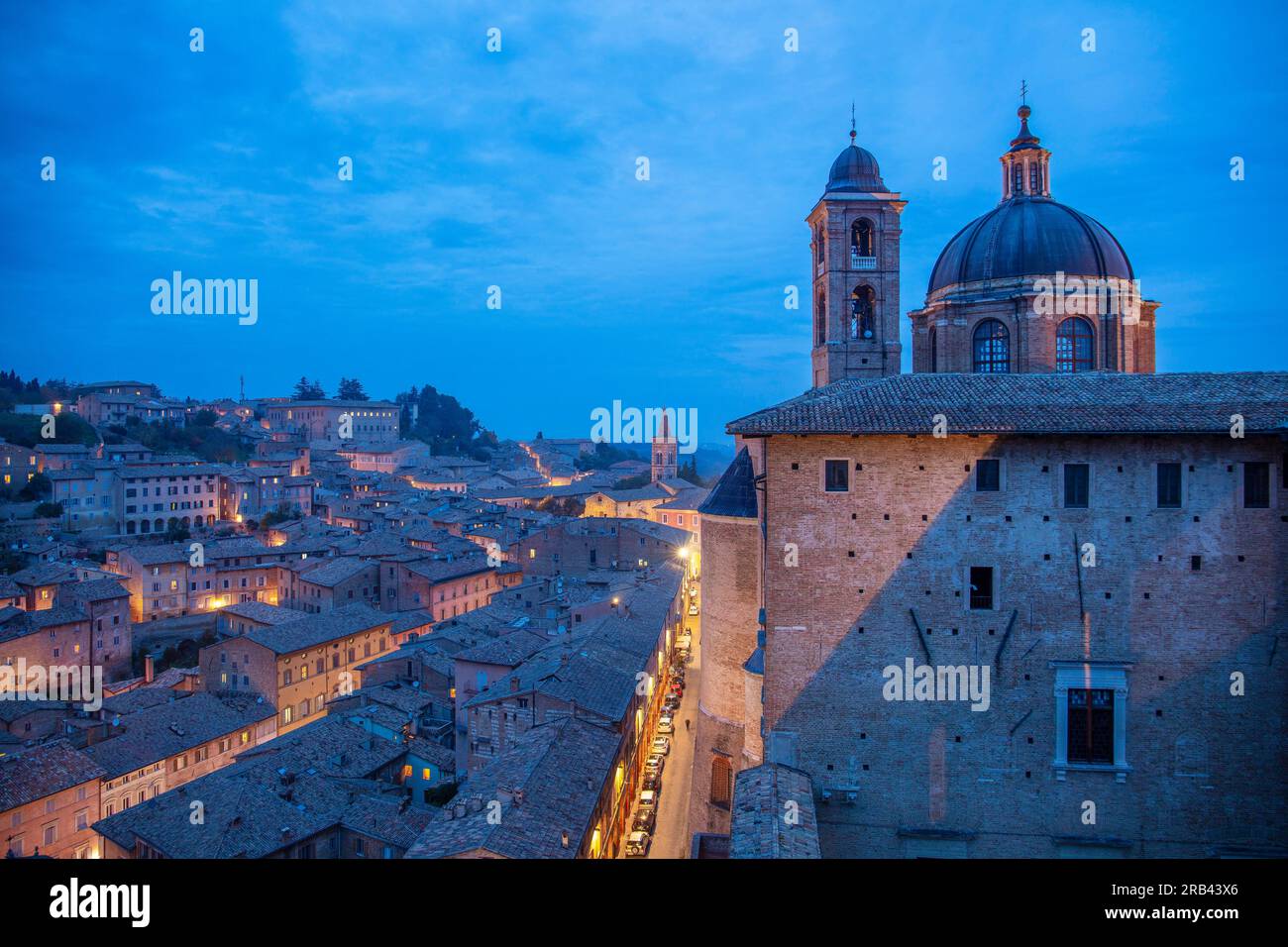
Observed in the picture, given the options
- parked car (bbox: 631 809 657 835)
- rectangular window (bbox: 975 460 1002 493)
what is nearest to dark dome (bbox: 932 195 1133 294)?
rectangular window (bbox: 975 460 1002 493)

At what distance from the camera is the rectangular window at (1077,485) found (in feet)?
48.3

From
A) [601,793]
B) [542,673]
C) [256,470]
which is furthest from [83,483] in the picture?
[601,793]

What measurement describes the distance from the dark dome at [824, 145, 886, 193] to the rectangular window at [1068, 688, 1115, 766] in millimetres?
16502

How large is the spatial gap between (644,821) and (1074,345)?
20.4m

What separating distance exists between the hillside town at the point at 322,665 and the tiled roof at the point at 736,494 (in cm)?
789

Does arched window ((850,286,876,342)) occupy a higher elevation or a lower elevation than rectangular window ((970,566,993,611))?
higher

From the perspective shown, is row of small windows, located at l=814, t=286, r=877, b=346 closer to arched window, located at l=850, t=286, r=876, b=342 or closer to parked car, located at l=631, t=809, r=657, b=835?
arched window, located at l=850, t=286, r=876, b=342

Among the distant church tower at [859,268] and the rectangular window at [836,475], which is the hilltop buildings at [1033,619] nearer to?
the rectangular window at [836,475]

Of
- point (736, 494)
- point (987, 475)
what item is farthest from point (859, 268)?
point (987, 475)

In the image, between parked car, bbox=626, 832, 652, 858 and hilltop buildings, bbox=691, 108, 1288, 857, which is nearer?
hilltop buildings, bbox=691, 108, 1288, 857

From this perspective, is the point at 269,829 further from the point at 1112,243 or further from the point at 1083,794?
the point at 1112,243

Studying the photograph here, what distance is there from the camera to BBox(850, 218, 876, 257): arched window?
24.9 m
